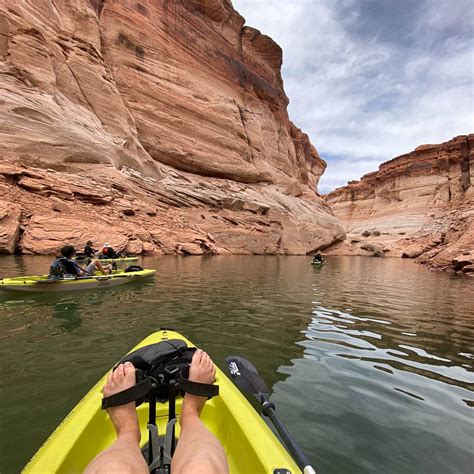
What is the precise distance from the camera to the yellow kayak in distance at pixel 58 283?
21.7 ft

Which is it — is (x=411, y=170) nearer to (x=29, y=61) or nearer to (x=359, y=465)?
(x=29, y=61)

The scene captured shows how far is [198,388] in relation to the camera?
2.14m

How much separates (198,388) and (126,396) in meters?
0.48

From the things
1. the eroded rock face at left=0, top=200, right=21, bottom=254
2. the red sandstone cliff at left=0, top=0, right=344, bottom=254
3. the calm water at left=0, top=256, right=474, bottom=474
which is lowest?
the calm water at left=0, top=256, right=474, bottom=474

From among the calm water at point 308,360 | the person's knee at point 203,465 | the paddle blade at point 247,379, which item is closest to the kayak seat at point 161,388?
the person's knee at point 203,465

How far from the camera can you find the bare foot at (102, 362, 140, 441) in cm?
191

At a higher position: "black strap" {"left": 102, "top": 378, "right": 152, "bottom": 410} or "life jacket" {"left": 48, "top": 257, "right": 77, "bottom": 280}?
"life jacket" {"left": 48, "top": 257, "right": 77, "bottom": 280}

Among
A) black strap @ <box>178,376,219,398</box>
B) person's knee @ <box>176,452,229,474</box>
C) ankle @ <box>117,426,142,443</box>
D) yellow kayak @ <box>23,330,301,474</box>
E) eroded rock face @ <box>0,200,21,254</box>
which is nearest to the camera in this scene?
person's knee @ <box>176,452,229,474</box>

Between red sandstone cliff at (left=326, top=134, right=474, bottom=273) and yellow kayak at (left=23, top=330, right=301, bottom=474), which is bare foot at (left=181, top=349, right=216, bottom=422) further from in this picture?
red sandstone cliff at (left=326, top=134, right=474, bottom=273)

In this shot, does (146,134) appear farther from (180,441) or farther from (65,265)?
(180,441)

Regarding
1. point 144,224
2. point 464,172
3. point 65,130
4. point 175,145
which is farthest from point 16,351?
point 464,172

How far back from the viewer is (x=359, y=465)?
2201 mm

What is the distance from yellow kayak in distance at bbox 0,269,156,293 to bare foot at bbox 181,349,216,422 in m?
5.93

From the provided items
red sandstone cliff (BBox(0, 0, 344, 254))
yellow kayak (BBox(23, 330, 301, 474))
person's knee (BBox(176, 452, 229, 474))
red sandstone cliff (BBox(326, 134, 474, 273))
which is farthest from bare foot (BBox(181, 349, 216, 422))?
red sandstone cliff (BBox(326, 134, 474, 273))
